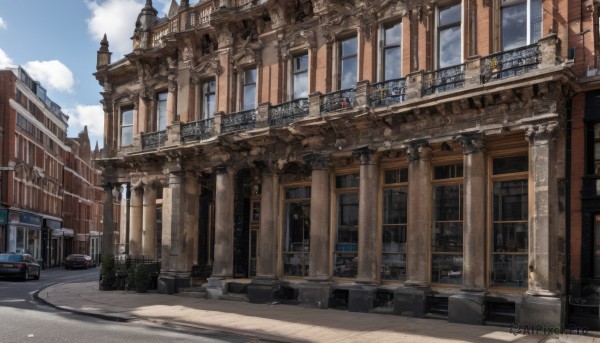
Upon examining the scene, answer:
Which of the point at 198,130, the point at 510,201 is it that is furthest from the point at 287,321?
the point at 198,130

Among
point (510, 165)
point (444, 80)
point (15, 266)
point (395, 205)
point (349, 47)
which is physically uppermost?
point (349, 47)

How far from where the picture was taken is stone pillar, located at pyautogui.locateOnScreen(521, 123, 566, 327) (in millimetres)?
13812

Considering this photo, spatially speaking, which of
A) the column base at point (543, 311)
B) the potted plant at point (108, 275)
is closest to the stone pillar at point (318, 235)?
the column base at point (543, 311)

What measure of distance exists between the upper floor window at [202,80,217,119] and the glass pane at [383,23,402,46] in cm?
824

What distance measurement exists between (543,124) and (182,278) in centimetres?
1459

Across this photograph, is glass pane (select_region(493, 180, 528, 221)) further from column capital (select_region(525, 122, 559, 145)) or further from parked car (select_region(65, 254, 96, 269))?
parked car (select_region(65, 254, 96, 269))

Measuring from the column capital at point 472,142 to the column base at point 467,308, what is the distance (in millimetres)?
3533

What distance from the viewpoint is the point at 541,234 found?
14.1 metres

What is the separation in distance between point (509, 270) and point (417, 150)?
3.90 meters

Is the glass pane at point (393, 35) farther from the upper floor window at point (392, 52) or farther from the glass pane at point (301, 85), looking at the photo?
the glass pane at point (301, 85)

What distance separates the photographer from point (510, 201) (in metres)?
15.7

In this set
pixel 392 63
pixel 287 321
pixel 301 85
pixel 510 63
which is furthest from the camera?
pixel 301 85

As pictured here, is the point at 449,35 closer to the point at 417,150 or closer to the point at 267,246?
the point at 417,150

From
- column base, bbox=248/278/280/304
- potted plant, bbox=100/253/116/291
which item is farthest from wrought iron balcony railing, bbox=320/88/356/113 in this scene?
potted plant, bbox=100/253/116/291
